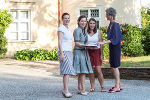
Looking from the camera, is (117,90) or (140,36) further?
(140,36)

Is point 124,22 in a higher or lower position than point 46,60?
higher

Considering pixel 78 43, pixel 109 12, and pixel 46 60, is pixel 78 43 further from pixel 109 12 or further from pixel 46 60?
pixel 46 60

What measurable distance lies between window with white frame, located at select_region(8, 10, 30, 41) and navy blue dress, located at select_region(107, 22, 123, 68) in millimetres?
10858

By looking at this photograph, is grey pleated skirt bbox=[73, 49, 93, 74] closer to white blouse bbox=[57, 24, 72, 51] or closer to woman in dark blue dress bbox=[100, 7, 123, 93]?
white blouse bbox=[57, 24, 72, 51]

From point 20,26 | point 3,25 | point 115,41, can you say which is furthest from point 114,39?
point 20,26

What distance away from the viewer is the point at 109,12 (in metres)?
7.17

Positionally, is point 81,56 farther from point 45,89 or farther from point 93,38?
point 45,89

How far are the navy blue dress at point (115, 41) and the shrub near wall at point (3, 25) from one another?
10177 millimetres

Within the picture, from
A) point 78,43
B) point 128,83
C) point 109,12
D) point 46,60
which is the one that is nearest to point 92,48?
point 78,43

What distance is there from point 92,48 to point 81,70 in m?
0.53

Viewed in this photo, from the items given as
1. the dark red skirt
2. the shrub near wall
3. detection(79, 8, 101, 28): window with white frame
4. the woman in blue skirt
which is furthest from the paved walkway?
detection(79, 8, 101, 28): window with white frame

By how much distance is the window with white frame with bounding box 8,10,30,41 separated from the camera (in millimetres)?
17469

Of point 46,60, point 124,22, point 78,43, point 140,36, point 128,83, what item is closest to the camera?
point 78,43

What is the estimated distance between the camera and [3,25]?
16.8 metres
